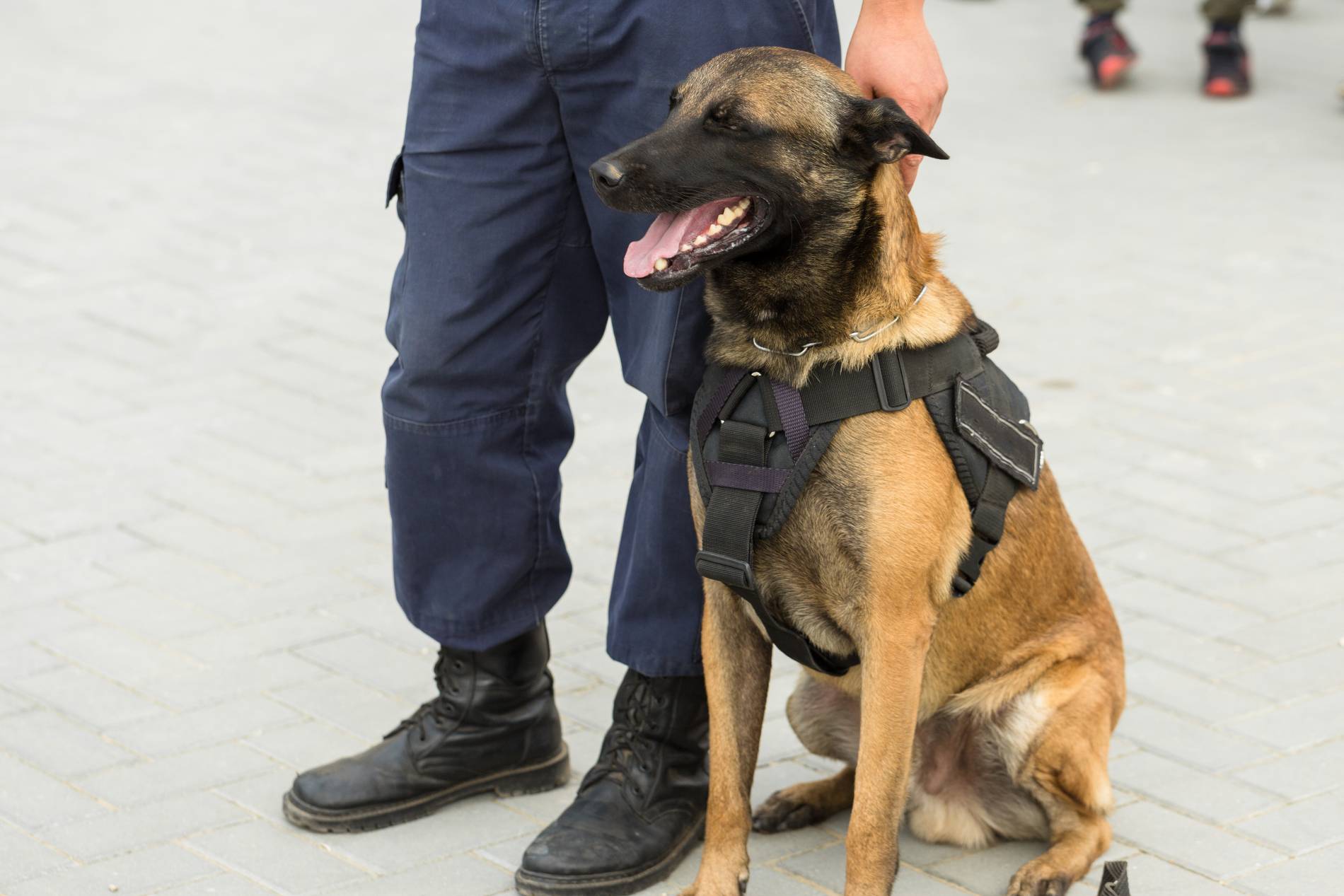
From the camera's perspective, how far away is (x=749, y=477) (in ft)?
9.23

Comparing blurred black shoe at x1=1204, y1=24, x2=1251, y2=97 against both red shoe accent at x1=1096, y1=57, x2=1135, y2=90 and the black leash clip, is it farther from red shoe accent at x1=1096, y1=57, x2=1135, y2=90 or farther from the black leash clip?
the black leash clip

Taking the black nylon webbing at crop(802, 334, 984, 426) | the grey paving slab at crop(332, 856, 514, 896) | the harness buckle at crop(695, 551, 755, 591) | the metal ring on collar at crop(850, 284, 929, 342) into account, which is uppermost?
the metal ring on collar at crop(850, 284, 929, 342)

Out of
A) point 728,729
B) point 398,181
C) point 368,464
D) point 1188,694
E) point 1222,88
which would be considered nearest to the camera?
point 728,729

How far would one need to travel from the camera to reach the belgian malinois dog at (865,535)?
2.72 meters

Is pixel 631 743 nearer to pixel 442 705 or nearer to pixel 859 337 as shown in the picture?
pixel 442 705

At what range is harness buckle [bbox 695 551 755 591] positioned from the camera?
2.81 meters

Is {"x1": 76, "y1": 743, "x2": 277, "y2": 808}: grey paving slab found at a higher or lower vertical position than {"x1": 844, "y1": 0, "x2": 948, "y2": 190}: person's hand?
lower

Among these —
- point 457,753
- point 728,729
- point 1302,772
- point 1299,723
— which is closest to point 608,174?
point 728,729

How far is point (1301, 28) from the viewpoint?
37.5ft

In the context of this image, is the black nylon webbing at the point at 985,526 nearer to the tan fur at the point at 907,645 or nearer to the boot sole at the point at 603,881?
the tan fur at the point at 907,645

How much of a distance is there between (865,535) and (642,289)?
69cm

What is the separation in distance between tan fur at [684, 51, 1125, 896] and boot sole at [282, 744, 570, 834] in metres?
0.48

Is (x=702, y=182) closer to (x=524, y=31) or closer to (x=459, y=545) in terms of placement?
(x=524, y=31)

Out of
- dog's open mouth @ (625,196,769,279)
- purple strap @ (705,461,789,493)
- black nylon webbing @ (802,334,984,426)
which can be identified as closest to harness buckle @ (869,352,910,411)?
black nylon webbing @ (802,334,984,426)
